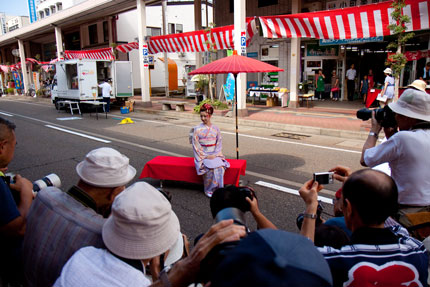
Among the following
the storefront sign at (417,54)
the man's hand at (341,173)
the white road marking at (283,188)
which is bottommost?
the white road marking at (283,188)

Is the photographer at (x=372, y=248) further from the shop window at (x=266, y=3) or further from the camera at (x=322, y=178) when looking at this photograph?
the shop window at (x=266, y=3)

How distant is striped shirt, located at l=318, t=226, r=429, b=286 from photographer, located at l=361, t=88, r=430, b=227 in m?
0.79

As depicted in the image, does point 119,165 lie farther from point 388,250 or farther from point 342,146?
point 342,146

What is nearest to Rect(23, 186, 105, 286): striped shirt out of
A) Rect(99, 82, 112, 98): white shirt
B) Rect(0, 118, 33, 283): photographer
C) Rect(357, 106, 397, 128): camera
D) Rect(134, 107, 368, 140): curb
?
Rect(0, 118, 33, 283): photographer

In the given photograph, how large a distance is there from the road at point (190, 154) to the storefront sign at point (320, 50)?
8.68 metres

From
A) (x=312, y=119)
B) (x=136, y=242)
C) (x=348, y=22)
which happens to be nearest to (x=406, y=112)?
(x=136, y=242)

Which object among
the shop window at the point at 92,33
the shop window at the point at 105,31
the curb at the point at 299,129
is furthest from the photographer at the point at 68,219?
the shop window at the point at 92,33

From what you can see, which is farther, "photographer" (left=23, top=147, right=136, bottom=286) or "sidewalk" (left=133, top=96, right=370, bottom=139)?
"sidewalk" (left=133, top=96, right=370, bottom=139)

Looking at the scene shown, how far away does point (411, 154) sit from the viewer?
239 cm

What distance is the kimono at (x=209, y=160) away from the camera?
5.17 m

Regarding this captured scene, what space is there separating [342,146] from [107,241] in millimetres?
7983

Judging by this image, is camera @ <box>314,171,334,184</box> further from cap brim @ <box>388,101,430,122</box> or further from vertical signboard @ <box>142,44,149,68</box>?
vertical signboard @ <box>142,44,149,68</box>

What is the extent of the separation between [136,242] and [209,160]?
3.75 meters

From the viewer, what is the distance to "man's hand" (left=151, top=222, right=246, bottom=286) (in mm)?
1276
